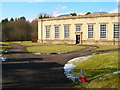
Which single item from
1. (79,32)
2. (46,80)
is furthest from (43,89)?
(79,32)

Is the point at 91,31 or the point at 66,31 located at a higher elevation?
the point at 66,31

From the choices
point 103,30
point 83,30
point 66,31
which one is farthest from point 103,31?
point 66,31

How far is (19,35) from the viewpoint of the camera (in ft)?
225

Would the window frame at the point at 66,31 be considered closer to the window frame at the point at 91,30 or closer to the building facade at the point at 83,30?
the building facade at the point at 83,30

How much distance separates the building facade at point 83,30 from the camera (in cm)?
3322

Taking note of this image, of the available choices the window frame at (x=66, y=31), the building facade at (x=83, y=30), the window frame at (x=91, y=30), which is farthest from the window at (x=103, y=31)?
the window frame at (x=66, y=31)

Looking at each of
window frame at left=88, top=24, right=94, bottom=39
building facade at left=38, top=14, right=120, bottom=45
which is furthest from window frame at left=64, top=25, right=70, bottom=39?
window frame at left=88, top=24, right=94, bottom=39

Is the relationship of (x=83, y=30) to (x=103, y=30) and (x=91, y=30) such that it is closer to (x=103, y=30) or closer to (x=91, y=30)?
(x=91, y=30)

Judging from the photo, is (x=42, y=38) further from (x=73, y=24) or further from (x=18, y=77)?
(x=18, y=77)

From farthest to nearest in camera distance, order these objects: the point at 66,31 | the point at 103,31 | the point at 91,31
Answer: the point at 66,31 → the point at 91,31 → the point at 103,31

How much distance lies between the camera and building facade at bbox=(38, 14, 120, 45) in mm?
33219

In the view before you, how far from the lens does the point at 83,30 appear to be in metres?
36.0

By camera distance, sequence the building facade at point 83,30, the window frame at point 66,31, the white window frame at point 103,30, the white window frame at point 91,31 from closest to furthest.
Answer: the building facade at point 83,30 < the white window frame at point 103,30 < the white window frame at point 91,31 < the window frame at point 66,31

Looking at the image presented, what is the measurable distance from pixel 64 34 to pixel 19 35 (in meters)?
36.6
